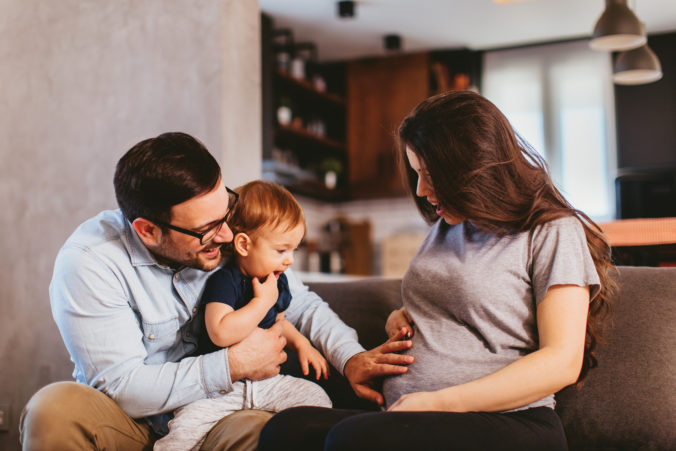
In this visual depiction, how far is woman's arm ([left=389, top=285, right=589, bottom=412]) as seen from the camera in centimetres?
133

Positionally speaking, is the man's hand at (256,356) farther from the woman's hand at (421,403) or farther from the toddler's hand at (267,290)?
the woman's hand at (421,403)

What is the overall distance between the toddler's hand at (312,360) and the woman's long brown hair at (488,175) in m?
0.57

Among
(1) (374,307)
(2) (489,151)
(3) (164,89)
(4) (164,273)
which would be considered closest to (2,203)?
(3) (164,89)

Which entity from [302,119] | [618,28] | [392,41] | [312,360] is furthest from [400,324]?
[302,119]

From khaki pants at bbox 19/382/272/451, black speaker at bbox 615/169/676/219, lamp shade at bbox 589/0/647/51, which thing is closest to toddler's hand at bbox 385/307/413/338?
khaki pants at bbox 19/382/272/451

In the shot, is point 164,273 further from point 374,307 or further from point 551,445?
point 551,445

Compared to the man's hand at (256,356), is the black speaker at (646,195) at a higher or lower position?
higher

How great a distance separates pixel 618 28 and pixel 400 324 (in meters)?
3.01

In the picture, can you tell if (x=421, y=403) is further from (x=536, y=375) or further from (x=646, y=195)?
(x=646, y=195)

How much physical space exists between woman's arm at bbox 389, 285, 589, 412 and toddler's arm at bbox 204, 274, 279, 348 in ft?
1.45

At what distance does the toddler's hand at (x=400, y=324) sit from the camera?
160 centimetres

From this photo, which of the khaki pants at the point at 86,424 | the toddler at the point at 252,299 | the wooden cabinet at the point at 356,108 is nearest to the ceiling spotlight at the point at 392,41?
the wooden cabinet at the point at 356,108

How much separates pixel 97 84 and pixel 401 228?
4.36m

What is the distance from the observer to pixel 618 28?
386cm
